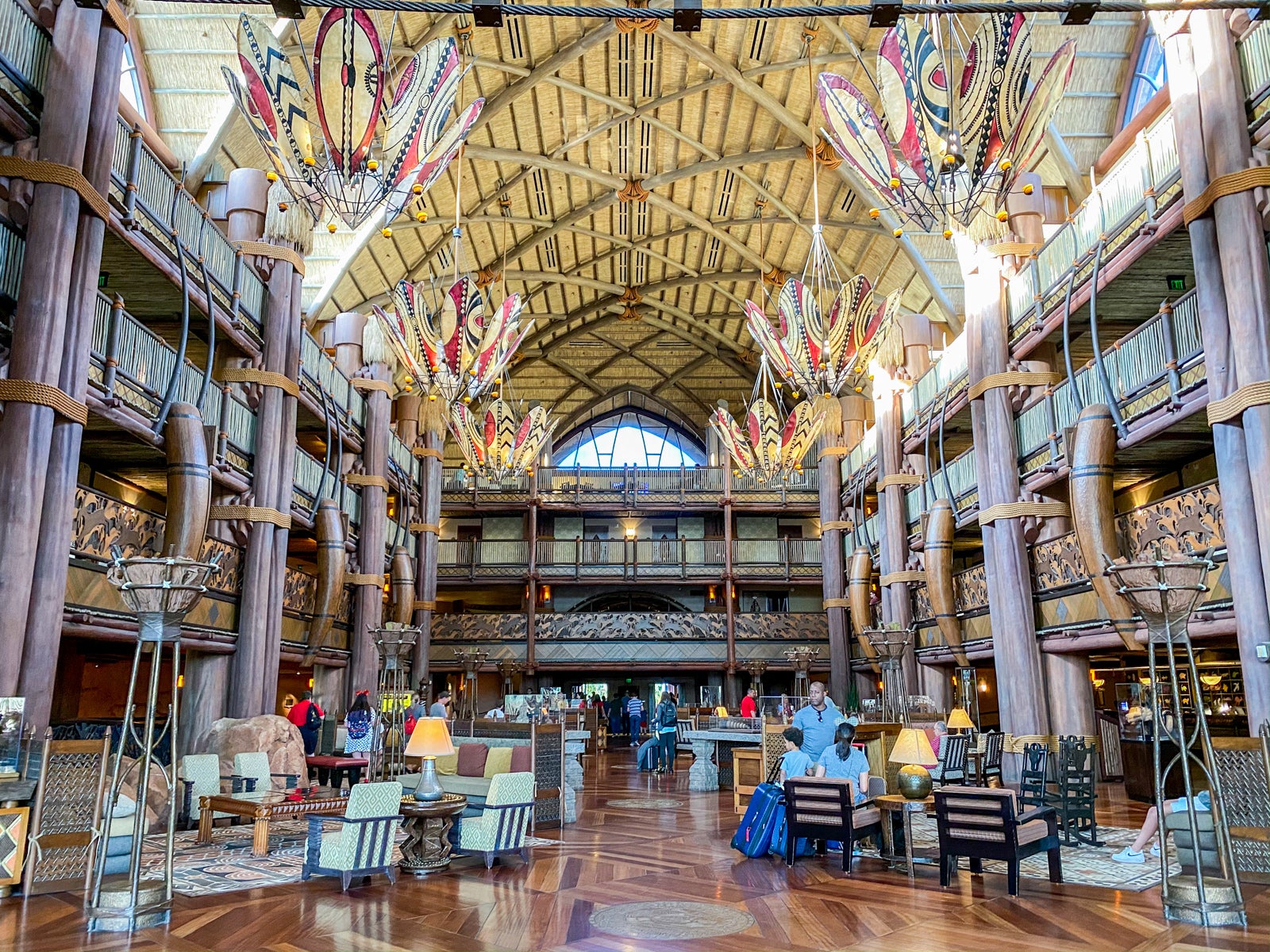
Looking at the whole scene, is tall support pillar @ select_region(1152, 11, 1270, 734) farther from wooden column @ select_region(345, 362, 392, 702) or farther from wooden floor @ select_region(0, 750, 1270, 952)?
wooden column @ select_region(345, 362, 392, 702)

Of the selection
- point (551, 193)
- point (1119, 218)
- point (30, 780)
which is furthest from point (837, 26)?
point (30, 780)

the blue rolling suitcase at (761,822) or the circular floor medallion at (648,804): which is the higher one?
the blue rolling suitcase at (761,822)

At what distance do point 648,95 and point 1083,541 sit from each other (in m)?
13.6

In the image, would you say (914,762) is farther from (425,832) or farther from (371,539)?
(371,539)

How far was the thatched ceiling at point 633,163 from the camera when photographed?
15250mm

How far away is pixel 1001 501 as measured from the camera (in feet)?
48.4

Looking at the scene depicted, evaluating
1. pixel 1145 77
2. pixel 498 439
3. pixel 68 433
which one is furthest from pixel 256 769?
pixel 1145 77

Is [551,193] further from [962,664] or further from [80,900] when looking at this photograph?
[80,900]

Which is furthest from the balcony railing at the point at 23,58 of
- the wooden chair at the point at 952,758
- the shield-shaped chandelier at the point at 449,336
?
the wooden chair at the point at 952,758

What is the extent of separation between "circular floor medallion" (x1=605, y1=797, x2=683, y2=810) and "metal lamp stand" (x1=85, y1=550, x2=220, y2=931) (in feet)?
23.2

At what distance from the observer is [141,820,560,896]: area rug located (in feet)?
23.7

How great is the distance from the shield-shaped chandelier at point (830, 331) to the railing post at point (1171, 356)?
4154mm

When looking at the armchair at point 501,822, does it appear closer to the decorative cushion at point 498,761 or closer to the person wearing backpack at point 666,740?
the decorative cushion at point 498,761

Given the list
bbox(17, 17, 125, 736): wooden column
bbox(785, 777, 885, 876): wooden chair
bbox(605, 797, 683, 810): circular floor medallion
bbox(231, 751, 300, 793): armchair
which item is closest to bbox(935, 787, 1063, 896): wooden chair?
bbox(785, 777, 885, 876): wooden chair
